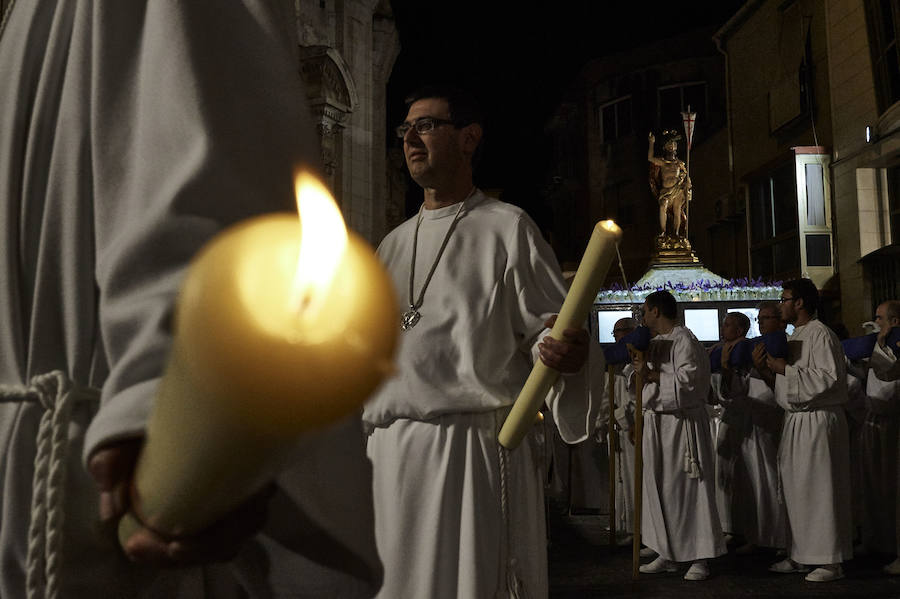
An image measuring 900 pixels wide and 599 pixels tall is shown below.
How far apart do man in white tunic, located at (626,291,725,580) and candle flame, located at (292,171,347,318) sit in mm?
7564

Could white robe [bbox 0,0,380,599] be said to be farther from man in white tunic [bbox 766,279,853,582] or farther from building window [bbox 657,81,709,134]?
building window [bbox 657,81,709,134]

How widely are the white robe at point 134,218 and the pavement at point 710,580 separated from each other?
6408 millimetres

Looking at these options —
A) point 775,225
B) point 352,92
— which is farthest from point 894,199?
point 352,92

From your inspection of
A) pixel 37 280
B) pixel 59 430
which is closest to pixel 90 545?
pixel 59 430

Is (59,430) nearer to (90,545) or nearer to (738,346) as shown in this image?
(90,545)

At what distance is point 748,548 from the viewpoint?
927 centimetres

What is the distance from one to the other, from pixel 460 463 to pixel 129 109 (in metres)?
2.24

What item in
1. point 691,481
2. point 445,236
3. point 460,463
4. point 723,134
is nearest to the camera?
point 460,463

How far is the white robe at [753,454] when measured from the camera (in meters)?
8.92

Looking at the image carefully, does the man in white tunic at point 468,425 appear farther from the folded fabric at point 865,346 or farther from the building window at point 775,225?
the building window at point 775,225

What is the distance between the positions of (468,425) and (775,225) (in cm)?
1972

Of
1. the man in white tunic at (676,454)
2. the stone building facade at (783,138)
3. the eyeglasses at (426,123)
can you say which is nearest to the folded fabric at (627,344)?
the man in white tunic at (676,454)

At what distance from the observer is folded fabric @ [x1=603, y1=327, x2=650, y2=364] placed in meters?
7.84

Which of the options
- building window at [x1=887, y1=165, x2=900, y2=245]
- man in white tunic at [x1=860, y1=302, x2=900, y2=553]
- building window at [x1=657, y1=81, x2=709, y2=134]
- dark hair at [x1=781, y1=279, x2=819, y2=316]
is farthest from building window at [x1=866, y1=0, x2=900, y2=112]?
building window at [x1=657, y1=81, x2=709, y2=134]
